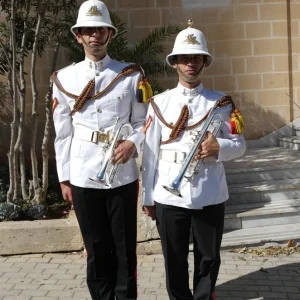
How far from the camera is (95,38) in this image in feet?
10.4

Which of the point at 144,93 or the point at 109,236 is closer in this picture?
the point at 144,93

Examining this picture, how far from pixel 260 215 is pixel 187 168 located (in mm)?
2531

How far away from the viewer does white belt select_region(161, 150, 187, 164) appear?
3.17 m

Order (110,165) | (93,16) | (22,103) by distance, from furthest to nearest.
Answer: (22,103) → (110,165) → (93,16)

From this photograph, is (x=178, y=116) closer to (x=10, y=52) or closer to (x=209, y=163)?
(x=209, y=163)

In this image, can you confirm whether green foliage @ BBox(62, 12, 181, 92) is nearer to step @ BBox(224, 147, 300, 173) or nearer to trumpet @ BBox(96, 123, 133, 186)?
step @ BBox(224, 147, 300, 173)

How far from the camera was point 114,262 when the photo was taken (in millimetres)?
3537

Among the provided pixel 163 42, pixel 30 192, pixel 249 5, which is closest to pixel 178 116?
pixel 30 192

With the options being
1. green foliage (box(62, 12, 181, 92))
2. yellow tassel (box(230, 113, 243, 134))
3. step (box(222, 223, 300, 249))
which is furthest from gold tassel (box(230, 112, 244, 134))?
green foliage (box(62, 12, 181, 92))

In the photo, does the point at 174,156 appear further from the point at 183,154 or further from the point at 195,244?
the point at 195,244

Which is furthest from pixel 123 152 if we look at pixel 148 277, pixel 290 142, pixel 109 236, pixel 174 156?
pixel 290 142

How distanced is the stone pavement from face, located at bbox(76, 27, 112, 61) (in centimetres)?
205

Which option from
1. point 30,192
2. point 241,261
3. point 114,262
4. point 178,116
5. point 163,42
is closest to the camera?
point 178,116

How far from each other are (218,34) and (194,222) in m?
5.32
